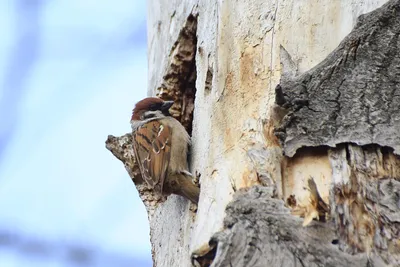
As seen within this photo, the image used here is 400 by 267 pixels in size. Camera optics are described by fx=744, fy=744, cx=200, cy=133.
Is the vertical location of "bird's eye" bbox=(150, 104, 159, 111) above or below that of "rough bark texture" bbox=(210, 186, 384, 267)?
above

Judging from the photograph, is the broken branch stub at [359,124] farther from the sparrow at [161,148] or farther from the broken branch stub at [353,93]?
the sparrow at [161,148]

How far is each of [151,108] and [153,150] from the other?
0.21m

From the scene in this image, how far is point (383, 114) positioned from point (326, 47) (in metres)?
0.39

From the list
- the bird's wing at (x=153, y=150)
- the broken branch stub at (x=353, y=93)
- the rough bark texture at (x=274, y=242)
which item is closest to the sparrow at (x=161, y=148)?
the bird's wing at (x=153, y=150)

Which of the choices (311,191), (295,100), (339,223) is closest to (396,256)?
(339,223)

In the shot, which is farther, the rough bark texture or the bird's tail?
the bird's tail

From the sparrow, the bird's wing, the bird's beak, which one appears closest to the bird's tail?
the sparrow

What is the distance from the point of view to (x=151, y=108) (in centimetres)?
354

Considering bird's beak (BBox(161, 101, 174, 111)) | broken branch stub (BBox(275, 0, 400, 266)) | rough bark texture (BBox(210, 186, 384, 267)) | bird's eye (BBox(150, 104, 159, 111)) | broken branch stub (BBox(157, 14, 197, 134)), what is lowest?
rough bark texture (BBox(210, 186, 384, 267))

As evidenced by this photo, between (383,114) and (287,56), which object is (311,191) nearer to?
(383,114)

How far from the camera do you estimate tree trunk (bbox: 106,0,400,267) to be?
176 centimetres

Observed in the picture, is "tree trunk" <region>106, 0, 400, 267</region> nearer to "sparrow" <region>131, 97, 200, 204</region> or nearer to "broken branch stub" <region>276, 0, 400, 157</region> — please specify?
Answer: "broken branch stub" <region>276, 0, 400, 157</region>

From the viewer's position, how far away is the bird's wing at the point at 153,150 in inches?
129

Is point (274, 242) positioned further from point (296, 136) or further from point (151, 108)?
point (151, 108)
